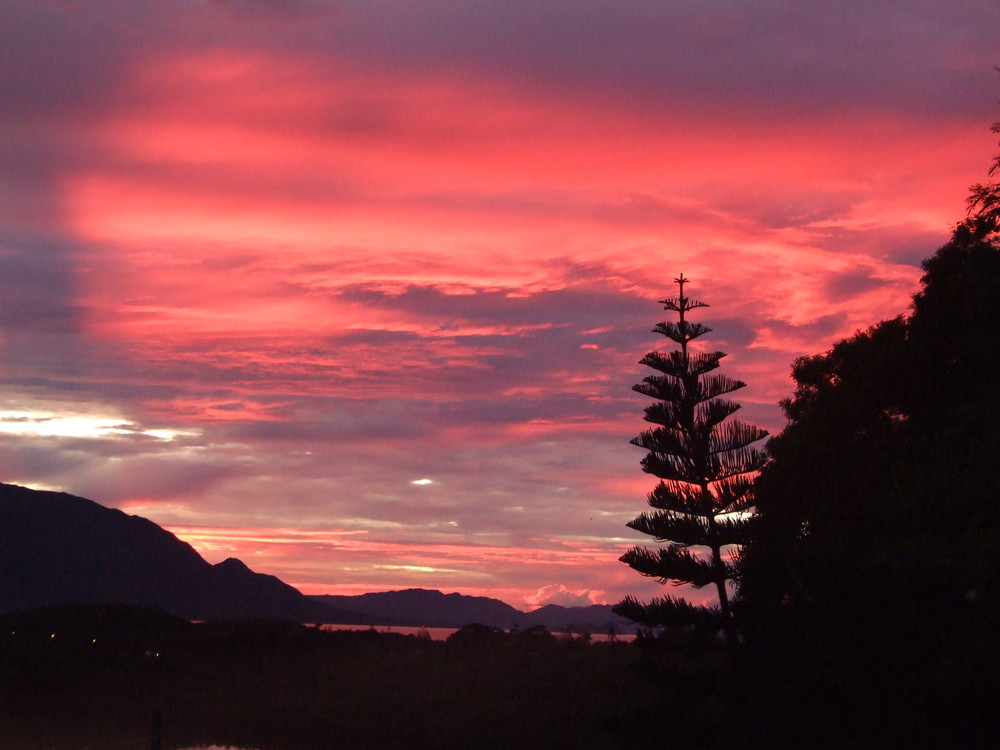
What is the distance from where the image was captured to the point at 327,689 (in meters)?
31.9

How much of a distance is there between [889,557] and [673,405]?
9.16 meters

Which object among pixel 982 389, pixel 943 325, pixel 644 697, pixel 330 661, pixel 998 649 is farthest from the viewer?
pixel 330 661

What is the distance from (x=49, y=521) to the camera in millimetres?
193625

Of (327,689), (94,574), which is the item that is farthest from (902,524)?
(94,574)

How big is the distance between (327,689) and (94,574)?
16373 centimetres

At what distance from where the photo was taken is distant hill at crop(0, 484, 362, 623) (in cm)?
16838

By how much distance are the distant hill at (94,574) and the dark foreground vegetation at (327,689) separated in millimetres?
132374

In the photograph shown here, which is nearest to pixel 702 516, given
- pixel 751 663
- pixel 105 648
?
pixel 751 663

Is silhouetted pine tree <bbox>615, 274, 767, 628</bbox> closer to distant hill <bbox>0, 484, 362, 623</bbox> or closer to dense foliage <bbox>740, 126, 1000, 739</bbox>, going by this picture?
dense foliage <bbox>740, 126, 1000, 739</bbox>

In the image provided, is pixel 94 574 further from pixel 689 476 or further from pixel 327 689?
pixel 689 476

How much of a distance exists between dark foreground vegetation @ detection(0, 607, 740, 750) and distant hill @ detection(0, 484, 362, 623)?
434 feet

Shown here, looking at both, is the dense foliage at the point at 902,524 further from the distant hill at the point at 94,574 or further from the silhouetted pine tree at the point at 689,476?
the distant hill at the point at 94,574

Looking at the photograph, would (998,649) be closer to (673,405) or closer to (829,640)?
(829,640)

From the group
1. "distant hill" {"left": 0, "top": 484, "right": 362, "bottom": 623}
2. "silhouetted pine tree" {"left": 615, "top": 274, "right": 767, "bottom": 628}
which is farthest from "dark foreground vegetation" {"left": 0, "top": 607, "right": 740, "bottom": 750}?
"distant hill" {"left": 0, "top": 484, "right": 362, "bottom": 623}
